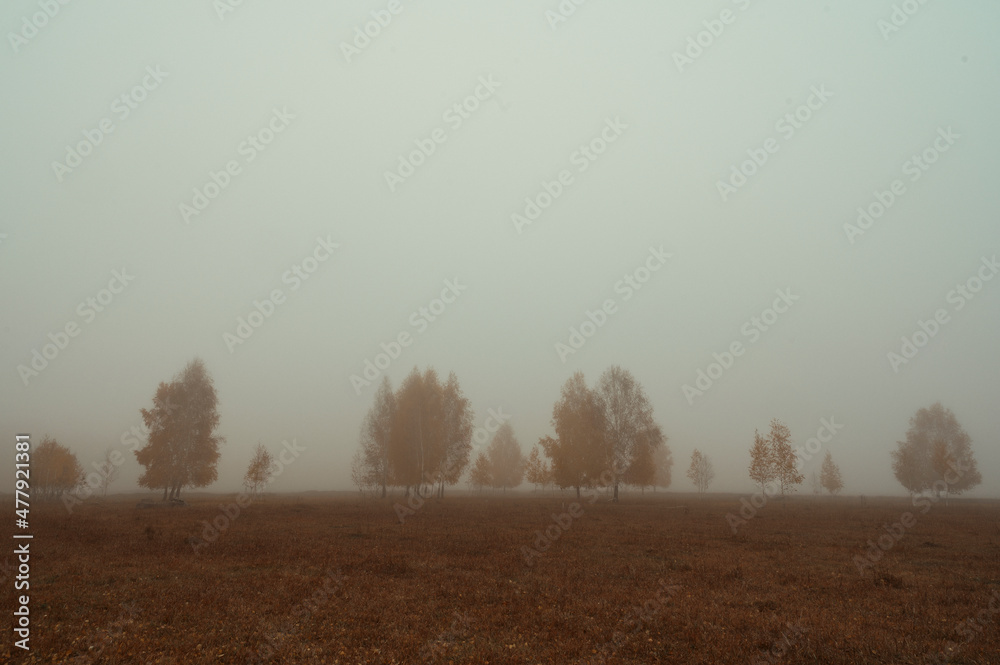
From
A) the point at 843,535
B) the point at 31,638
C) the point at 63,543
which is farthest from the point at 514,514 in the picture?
the point at 31,638

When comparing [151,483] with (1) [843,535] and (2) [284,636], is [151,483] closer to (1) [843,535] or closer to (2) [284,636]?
(2) [284,636]

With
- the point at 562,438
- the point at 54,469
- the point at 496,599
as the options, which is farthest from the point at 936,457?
the point at 54,469

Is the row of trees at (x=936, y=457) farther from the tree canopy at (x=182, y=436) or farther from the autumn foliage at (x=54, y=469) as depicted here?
the autumn foliage at (x=54, y=469)

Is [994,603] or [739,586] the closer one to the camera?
[994,603]

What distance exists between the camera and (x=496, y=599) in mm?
13172

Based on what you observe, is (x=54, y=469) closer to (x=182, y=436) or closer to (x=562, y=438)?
(x=182, y=436)

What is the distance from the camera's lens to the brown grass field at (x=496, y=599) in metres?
9.52

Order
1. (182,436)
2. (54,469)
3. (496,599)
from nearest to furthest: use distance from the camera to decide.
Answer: (496,599), (182,436), (54,469)

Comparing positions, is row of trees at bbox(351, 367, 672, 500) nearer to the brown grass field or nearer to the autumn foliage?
the brown grass field

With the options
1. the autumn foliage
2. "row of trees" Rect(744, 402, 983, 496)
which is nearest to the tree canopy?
the autumn foliage

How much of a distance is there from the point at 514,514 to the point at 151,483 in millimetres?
37186

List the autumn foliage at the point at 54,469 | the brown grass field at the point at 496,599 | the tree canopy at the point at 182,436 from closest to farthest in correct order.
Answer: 1. the brown grass field at the point at 496,599
2. the tree canopy at the point at 182,436
3. the autumn foliage at the point at 54,469

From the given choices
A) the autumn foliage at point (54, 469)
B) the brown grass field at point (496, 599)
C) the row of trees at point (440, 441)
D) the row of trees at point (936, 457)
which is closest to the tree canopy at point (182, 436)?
the row of trees at point (440, 441)

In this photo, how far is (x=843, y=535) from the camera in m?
26.4
